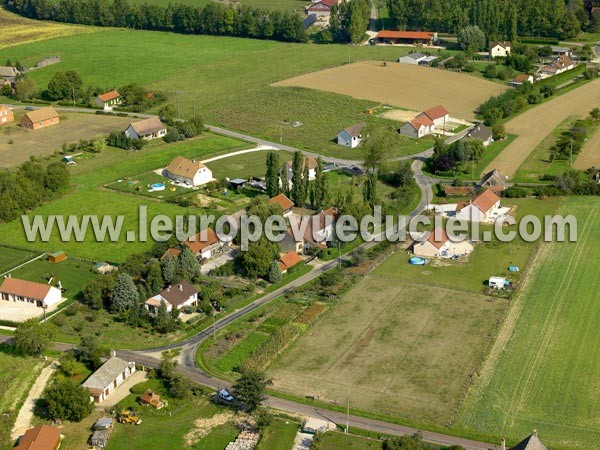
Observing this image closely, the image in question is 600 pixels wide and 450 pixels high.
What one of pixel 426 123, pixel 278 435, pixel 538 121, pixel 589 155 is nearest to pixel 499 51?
pixel 538 121

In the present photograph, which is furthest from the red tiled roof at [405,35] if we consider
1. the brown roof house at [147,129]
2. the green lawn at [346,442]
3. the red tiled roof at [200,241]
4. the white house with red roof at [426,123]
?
the green lawn at [346,442]

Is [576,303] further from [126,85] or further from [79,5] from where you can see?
[79,5]

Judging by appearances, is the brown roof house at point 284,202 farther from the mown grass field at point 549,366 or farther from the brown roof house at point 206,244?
the mown grass field at point 549,366

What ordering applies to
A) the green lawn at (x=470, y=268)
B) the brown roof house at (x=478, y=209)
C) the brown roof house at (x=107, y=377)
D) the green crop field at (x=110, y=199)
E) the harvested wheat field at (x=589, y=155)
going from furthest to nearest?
the harvested wheat field at (x=589, y=155) → the brown roof house at (x=478, y=209) → the green crop field at (x=110, y=199) → the green lawn at (x=470, y=268) → the brown roof house at (x=107, y=377)

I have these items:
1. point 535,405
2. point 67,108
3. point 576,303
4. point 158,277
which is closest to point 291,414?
point 535,405

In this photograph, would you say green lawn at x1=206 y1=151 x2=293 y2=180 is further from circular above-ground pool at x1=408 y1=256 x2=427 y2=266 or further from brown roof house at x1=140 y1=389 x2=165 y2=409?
brown roof house at x1=140 y1=389 x2=165 y2=409

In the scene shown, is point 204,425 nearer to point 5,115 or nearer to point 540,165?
point 540,165
